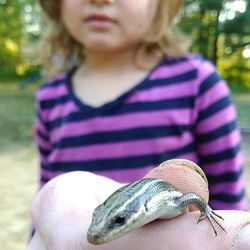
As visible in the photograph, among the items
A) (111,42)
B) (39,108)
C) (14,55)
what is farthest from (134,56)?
(14,55)

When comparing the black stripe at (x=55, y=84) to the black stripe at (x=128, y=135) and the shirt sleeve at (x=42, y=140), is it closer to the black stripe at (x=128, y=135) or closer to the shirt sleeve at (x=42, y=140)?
the shirt sleeve at (x=42, y=140)

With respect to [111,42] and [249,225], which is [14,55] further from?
[249,225]

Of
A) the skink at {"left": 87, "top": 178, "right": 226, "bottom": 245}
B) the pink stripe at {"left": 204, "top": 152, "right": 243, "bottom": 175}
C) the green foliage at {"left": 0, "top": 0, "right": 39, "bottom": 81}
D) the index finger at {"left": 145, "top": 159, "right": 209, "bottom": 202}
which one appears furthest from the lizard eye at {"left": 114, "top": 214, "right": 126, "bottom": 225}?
the green foliage at {"left": 0, "top": 0, "right": 39, "bottom": 81}

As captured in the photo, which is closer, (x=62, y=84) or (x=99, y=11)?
(x=99, y=11)

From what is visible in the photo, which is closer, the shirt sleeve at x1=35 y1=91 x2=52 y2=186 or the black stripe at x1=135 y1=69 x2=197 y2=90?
the black stripe at x1=135 y1=69 x2=197 y2=90

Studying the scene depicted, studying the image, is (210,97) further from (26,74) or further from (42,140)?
(26,74)

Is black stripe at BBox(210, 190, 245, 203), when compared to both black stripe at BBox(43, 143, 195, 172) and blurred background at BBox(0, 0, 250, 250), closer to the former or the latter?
black stripe at BBox(43, 143, 195, 172)

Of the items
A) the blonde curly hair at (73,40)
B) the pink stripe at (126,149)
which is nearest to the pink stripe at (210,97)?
the pink stripe at (126,149)

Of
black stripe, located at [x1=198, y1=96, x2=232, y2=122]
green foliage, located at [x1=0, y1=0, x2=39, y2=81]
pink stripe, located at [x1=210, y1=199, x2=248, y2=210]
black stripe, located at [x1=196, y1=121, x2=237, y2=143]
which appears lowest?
green foliage, located at [x1=0, y1=0, x2=39, y2=81]

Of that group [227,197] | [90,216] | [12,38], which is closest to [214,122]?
[227,197]
